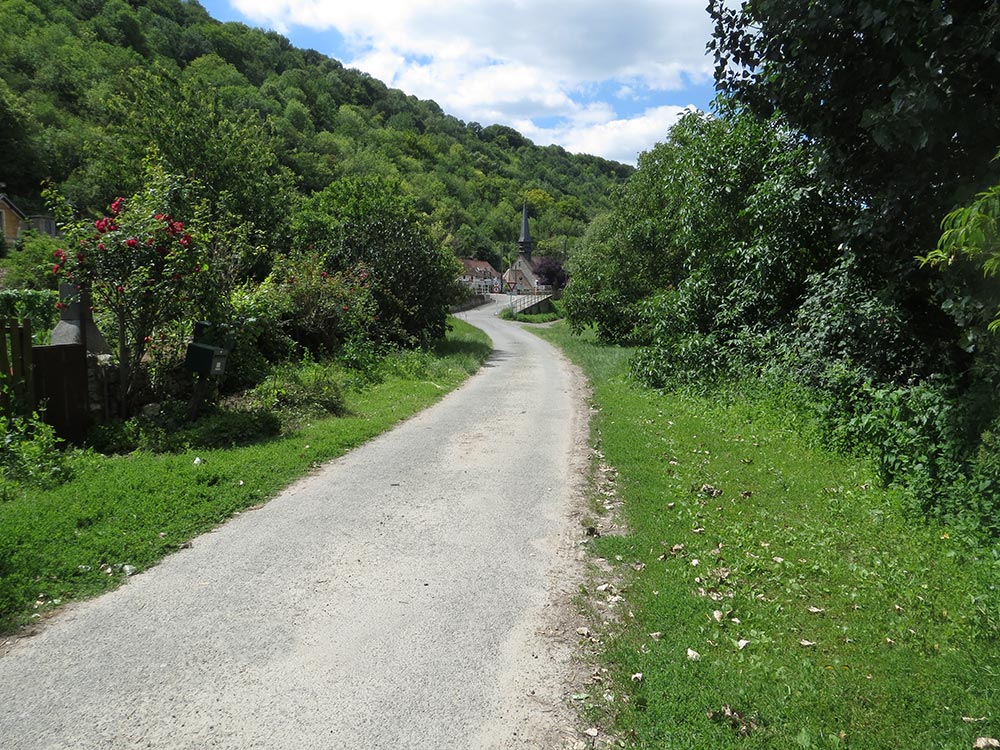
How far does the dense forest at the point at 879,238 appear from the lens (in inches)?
207

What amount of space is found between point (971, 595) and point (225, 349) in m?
9.42

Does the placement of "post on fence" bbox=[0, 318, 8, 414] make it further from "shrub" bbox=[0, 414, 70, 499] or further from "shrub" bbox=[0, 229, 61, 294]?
"shrub" bbox=[0, 229, 61, 294]

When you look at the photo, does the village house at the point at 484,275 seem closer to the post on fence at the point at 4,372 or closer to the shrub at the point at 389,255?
the shrub at the point at 389,255

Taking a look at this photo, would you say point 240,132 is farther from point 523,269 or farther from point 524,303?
point 523,269

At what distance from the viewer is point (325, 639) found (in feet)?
13.5

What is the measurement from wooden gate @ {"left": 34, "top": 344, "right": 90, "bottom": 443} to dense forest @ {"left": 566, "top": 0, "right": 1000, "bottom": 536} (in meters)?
8.85

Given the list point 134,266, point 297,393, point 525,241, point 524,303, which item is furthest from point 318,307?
point 525,241

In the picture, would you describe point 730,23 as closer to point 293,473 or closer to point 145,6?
point 293,473

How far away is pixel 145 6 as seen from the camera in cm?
8294

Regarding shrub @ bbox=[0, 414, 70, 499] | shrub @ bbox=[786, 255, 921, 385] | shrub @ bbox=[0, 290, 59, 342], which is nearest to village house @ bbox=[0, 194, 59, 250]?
shrub @ bbox=[0, 290, 59, 342]

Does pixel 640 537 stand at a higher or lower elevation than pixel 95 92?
lower

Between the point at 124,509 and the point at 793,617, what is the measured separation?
18.7 feet

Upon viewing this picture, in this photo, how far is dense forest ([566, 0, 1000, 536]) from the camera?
207 inches

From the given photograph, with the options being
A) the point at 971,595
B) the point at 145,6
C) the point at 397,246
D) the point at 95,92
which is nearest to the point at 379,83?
the point at 145,6
